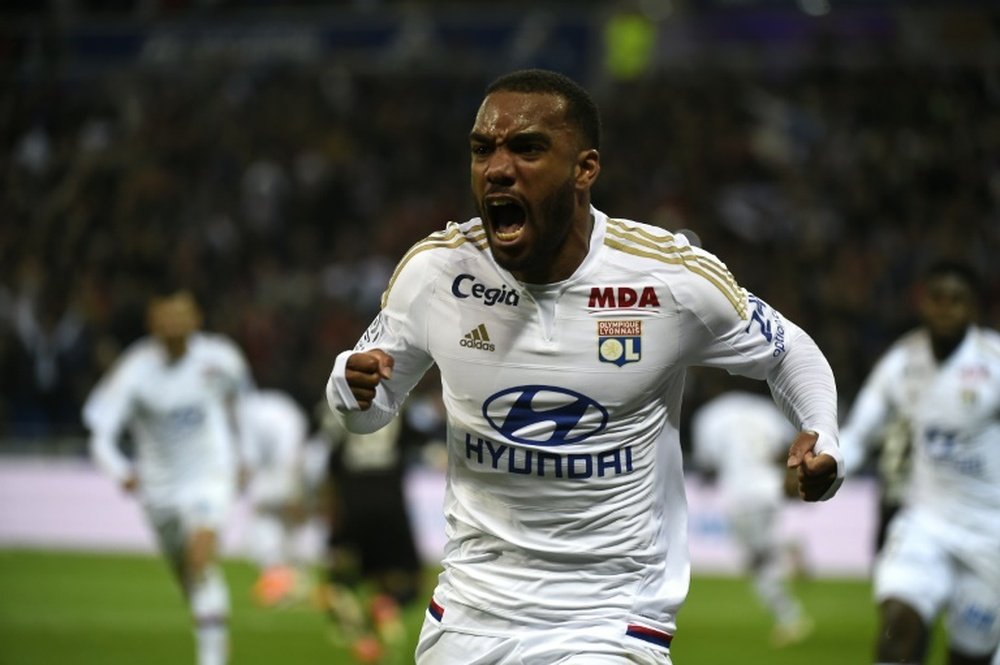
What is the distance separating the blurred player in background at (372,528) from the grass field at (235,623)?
698 millimetres

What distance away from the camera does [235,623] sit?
14.7m

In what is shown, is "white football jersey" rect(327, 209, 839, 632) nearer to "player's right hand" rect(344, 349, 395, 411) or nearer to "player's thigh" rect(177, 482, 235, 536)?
"player's right hand" rect(344, 349, 395, 411)

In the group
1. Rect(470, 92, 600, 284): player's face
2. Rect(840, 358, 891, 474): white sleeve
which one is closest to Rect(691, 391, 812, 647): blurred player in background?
Rect(840, 358, 891, 474): white sleeve

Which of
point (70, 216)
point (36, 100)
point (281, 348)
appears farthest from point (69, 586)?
point (36, 100)

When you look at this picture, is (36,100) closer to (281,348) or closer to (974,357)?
(281,348)

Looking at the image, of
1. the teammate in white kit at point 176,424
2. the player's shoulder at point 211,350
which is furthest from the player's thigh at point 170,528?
the player's shoulder at point 211,350

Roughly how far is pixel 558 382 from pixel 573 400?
0.22ft

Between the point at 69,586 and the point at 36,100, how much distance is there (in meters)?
10.2

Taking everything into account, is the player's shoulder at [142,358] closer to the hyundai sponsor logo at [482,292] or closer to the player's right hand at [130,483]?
the player's right hand at [130,483]

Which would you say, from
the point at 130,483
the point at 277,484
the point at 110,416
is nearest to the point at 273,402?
the point at 277,484

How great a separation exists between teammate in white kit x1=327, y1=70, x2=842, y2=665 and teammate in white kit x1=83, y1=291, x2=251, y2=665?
21.3 ft

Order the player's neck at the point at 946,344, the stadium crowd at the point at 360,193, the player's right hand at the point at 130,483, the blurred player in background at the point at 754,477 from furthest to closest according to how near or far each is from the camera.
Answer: the stadium crowd at the point at 360,193 < the blurred player in background at the point at 754,477 < the player's right hand at the point at 130,483 < the player's neck at the point at 946,344

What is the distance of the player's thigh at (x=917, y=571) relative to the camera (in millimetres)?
7941

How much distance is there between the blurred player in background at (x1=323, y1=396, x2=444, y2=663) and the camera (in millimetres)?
12133
